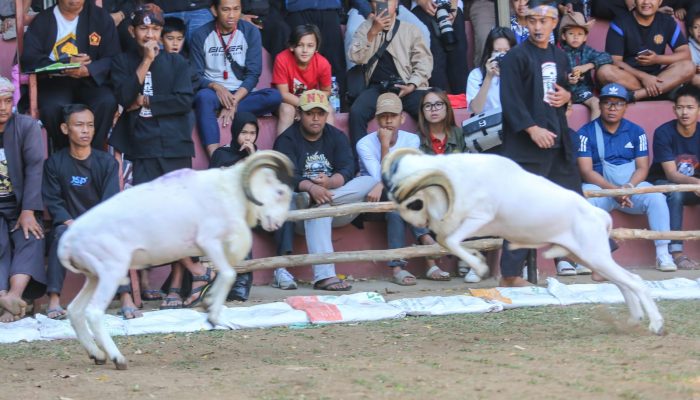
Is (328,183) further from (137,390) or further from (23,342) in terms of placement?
(137,390)

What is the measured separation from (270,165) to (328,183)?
352 centimetres

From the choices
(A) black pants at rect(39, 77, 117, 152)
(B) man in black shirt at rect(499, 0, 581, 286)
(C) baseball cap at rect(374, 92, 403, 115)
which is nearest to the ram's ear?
(B) man in black shirt at rect(499, 0, 581, 286)

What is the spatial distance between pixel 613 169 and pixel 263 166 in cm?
560

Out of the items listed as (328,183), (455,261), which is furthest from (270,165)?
(455,261)

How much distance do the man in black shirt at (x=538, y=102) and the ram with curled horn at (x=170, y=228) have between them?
2895mm

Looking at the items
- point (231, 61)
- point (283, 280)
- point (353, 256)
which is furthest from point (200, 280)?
point (231, 61)

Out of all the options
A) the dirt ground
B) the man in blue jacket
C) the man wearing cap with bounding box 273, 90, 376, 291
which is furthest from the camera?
the man in blue jacket

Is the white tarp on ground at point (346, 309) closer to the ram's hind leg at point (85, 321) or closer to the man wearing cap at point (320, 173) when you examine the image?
the man wearing cap at point (320, 173)

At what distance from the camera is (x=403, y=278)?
11562mm

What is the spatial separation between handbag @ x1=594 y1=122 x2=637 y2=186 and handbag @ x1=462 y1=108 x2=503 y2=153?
4.40ft

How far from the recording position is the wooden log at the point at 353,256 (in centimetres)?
1057

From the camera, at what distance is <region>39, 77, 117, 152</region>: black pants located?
1062 cm

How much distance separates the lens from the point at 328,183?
1132cm

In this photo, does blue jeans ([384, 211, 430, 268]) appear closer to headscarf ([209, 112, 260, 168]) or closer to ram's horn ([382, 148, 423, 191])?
headscarf ([209, 112, 260, 168])
